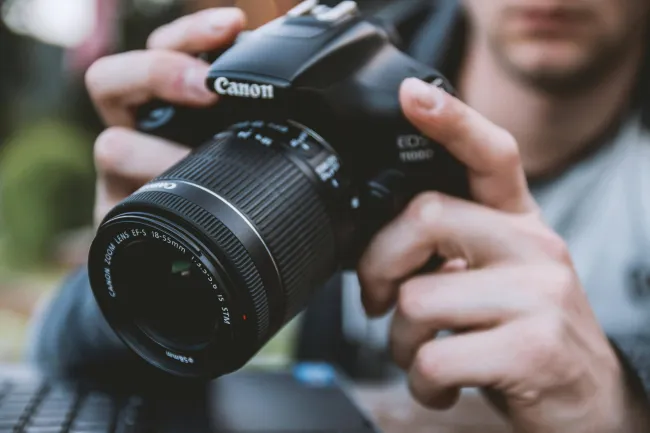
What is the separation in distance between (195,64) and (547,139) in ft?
1.37

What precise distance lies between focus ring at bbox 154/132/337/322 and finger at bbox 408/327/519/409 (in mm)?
97

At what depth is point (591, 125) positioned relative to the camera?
74 cm

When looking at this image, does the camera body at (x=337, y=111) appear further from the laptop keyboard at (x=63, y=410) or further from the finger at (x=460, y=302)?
the laptop keyboard at (x=63, y=410)

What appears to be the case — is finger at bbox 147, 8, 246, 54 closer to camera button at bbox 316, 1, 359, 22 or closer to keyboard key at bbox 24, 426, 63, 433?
camera button at bbox 316, 1, 359, 22

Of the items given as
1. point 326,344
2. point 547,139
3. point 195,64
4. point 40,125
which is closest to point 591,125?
point 547,139

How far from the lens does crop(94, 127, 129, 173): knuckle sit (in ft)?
1.49

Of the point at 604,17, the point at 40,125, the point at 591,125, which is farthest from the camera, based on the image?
the point at 40,125

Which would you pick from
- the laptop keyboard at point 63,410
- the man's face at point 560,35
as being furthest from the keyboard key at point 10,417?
the man's face at point 560,35

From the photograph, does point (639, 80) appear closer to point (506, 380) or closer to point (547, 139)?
point (547, 139)

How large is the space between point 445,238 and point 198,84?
167mm

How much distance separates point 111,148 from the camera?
1.50 ft

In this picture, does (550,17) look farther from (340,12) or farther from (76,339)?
(76,339)

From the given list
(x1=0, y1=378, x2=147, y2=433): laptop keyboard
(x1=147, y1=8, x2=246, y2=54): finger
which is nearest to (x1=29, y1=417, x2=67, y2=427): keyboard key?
(x1=0, y1=378, x2=147, y2=433): laptop keyboard

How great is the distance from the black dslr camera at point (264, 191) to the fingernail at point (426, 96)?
19 millimetres
